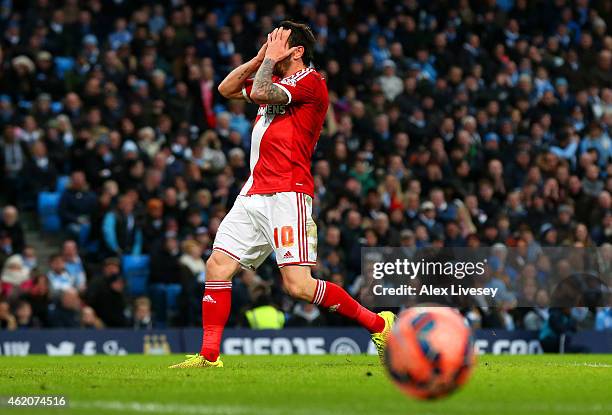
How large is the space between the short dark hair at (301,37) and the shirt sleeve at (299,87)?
0.79 ft

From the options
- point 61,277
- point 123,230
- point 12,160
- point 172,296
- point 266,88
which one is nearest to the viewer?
point 266,88

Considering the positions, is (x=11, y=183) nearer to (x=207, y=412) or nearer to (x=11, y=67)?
(x=11, y=67)

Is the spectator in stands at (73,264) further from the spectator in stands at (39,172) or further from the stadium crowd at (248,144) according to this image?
the spectator in stands at (39,172)

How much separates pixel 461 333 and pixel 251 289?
1204 cm

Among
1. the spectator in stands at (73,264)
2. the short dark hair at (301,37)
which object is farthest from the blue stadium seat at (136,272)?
the short dark hair at (301,37)

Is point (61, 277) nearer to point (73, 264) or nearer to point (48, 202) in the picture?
point (73, 264)

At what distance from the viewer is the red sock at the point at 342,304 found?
34.7ft

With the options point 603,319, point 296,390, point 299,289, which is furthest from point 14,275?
point 296,390

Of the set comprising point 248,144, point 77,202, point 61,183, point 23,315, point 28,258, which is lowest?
point 23,315

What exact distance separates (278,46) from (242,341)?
25.1ft

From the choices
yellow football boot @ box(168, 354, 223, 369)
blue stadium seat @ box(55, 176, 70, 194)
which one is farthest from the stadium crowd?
yellow football boot @ box(168, 354, 223, 369)

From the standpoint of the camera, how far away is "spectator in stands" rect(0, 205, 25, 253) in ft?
64.0

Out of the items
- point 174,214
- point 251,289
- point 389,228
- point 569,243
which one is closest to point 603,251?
point 569,243

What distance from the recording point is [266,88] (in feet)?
34.1
